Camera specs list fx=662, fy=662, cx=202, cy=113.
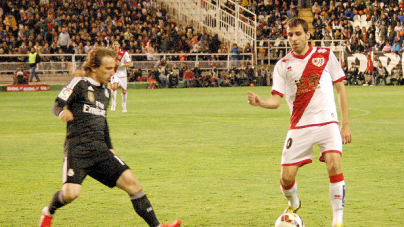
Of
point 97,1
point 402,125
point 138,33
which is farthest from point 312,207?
point 97,1

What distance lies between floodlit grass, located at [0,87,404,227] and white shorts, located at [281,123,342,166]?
74cm

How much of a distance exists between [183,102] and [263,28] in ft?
63.7

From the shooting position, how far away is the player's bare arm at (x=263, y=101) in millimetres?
6189

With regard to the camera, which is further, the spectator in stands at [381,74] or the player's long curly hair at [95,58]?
the spectator in stands at [381,74]

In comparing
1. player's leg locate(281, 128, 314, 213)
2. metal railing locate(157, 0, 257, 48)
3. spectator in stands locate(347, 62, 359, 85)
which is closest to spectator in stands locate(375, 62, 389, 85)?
spectator in stands locate(347, 62, 359, 85)

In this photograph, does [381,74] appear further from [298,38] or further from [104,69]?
[104,69]

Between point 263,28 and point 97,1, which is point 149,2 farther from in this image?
point 263,28

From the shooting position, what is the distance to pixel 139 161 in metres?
11.3

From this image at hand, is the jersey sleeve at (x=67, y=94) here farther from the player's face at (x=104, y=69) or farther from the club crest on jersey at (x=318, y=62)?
the club crest on jersey at (x=318, y=62)

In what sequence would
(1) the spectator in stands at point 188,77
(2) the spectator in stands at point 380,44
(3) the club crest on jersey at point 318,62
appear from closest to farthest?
1. (3) the club crest on jersey at point 318,62
2. (1) the spectator in stands at point 188,77
3. (2) the spectator in stands at point 380,44

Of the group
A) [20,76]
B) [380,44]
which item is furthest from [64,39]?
[380,44]

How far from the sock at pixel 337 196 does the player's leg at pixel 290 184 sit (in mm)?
395

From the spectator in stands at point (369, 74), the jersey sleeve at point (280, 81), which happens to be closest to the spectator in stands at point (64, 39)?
the spectator in stands at point (369, 74)

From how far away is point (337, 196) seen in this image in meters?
6.36
